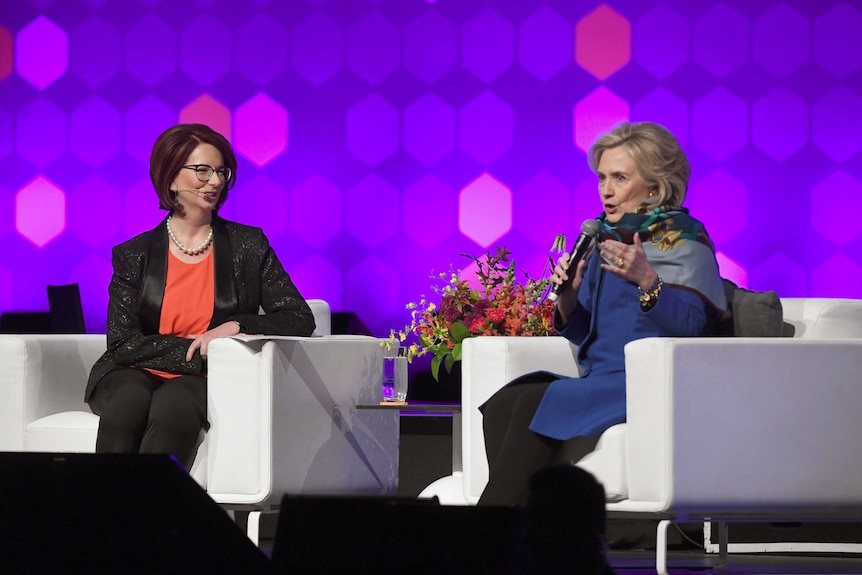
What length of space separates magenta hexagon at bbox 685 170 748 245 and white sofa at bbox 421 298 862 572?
209cm

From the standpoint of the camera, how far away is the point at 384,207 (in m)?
4.84

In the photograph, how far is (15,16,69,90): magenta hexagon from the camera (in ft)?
16.6

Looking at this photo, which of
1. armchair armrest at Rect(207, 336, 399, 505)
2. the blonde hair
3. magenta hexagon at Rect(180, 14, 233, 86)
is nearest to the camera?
the blonde hair

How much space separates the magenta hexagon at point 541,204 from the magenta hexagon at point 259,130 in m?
1.03

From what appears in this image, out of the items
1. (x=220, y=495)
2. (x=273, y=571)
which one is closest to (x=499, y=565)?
(x=273, y=571)

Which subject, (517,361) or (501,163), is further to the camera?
(501,163)

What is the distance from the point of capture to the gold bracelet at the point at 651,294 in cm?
270

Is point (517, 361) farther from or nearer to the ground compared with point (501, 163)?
nearer to the ground

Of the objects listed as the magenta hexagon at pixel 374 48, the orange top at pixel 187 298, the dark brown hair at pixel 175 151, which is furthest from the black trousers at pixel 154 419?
the magenta hexagon at pixel 374 48

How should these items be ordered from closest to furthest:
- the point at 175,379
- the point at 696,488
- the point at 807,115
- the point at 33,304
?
1. the point at 696,488
2. the point at 175,379
3. the point at 807,115
4. the point at 33,304

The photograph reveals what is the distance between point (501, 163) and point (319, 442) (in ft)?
6.28

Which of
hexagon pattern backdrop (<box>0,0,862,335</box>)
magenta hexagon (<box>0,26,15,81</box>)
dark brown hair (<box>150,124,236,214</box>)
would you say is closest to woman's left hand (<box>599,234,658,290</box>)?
dark brown hair (<box>150,124,236,214</box>)

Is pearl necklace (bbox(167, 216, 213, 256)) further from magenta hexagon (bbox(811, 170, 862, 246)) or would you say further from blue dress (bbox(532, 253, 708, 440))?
magenta hexagon (bbox(811, 170, 862, 246))

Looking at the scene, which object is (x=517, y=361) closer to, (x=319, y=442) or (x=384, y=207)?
(x=319, y=442)
